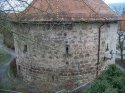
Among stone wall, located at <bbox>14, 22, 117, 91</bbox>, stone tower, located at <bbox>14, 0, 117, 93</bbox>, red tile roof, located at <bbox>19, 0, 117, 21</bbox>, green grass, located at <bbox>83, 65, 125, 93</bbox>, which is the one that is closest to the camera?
green grass, located at <bbox>83, 65, 125, 93</bbox>

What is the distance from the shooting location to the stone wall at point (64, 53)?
48.4 feet

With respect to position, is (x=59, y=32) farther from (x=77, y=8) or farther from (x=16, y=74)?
(x=16, y=74)

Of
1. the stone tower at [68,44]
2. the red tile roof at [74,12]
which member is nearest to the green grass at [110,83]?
the stone tower at [68,44]

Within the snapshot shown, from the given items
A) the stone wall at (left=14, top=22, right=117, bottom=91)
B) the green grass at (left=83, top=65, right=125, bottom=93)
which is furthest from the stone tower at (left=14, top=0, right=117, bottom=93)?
the green grass at (left=83, top=65, right=125, bottom=93)

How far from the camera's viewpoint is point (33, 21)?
14.1 meters

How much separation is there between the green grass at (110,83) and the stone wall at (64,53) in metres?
4.55

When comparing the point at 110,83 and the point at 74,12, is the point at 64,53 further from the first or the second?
the point at 110,83

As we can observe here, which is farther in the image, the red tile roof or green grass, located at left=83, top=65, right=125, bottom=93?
the red tile roof

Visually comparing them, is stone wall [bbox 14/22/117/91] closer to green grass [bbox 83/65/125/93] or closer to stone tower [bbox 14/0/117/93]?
stone tower [bbox 14/0/117/93]

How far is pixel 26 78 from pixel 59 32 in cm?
414

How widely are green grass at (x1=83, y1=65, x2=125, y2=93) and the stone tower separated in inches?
179

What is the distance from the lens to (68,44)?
14.8 m

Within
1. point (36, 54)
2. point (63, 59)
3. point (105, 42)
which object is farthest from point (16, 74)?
point (105, 42)

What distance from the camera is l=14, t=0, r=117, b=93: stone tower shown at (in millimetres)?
14539
